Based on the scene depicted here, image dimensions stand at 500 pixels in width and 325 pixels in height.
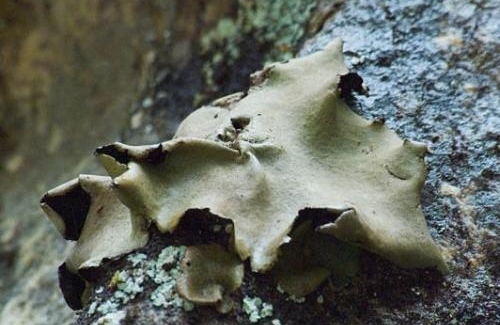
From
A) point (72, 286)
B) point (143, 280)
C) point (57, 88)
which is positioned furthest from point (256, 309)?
point (57, 88)

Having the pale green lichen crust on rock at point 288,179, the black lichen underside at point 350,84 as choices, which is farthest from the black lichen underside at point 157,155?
the black lichen underside at point 350,84

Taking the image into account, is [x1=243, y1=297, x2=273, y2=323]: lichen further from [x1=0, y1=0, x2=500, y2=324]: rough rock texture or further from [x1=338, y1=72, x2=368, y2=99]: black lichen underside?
[x1=338, y1=72, x2=368, y2=99]: black lichen underside

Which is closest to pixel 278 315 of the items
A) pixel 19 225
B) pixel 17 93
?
pixel 19 225

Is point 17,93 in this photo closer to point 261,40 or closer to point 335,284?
point 261,40

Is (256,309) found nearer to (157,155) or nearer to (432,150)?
(157,155)

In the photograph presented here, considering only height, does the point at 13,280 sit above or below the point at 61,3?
below

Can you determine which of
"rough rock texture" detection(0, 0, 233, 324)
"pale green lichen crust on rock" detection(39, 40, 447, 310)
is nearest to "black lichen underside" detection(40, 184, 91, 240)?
"pale green lichen crust on rock" detection(39, 40, 447, 310)

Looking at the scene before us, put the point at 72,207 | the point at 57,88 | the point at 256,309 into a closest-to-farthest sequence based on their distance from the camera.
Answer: the point at 256,309 < the point at 72,207 < the point at 57,88
